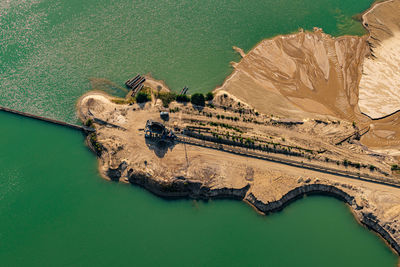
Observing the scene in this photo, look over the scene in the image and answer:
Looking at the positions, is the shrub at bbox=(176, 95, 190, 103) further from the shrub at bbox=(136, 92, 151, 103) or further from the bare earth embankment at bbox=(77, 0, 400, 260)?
the shrub at bbox=(136, 92, 151, 103)

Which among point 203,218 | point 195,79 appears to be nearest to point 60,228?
point 203,218

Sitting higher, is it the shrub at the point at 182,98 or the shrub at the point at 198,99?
the shrub at the point at 198,99

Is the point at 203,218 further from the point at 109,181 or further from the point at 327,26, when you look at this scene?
the point at 327,26

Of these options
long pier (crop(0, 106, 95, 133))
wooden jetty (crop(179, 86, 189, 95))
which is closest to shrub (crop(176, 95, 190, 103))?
wooden jetty (crop(179, 86, 189, 95))

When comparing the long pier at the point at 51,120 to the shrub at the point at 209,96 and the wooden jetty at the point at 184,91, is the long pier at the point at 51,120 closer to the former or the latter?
the wooden jetty at the point at 184,91

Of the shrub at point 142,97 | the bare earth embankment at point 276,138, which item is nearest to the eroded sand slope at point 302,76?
the bare earth embankment at point 276,138

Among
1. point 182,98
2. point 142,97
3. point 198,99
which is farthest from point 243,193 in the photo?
point 142,97
